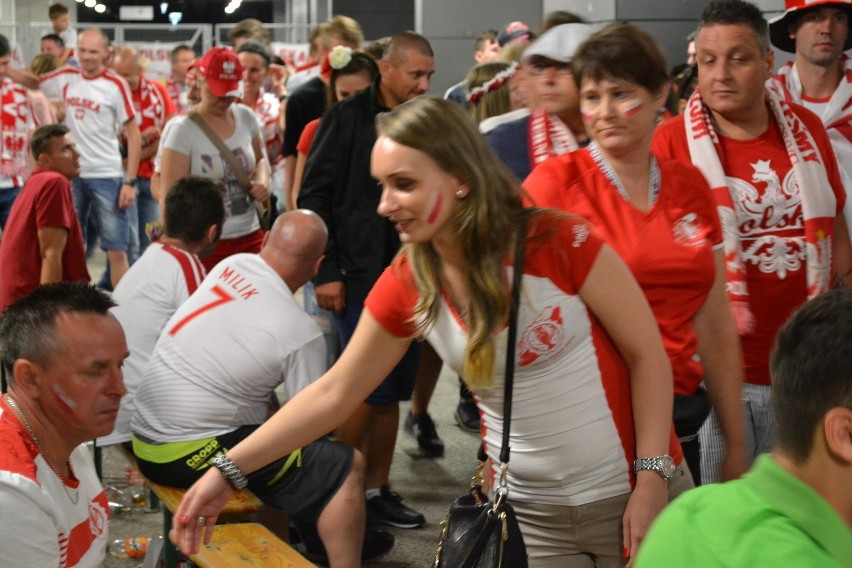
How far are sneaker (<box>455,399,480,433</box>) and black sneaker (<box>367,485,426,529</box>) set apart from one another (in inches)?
58.8

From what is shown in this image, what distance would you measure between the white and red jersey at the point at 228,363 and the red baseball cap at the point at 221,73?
2.22m

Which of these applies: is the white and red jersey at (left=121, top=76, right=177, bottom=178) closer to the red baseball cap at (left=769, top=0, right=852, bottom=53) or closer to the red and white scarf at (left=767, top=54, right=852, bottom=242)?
the red baseball cap at (left=769, top=0, right=852, bottom=53)

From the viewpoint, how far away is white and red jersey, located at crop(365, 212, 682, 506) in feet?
7.82

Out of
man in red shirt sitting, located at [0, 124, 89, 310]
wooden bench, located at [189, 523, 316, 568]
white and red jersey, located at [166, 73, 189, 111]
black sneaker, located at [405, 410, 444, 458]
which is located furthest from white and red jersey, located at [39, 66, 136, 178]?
wooden bench, located at [189, 523, 316, 568]

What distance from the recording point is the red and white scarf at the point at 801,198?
11.2ft

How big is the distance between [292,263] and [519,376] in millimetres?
2057

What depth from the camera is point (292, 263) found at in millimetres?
4328

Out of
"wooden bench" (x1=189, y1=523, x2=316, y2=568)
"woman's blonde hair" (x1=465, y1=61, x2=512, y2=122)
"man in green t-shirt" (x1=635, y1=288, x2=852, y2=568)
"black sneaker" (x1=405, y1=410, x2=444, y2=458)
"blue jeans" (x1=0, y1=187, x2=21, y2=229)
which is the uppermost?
"woman's blonde hair" (x1=465, y1=61, x2=512, y2=122)

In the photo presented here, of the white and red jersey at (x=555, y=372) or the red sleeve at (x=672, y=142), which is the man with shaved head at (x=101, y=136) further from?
the white and red jersey at (x=555, y=372)

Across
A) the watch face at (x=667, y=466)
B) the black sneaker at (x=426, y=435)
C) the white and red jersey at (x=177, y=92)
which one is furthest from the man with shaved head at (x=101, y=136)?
the watch face at (x=667, y=466)

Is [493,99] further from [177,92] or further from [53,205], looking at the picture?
[177,92]

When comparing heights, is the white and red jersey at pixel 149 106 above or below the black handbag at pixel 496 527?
above

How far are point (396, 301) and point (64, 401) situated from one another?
892mm

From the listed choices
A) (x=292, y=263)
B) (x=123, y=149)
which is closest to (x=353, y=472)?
(x=292, y=263)
